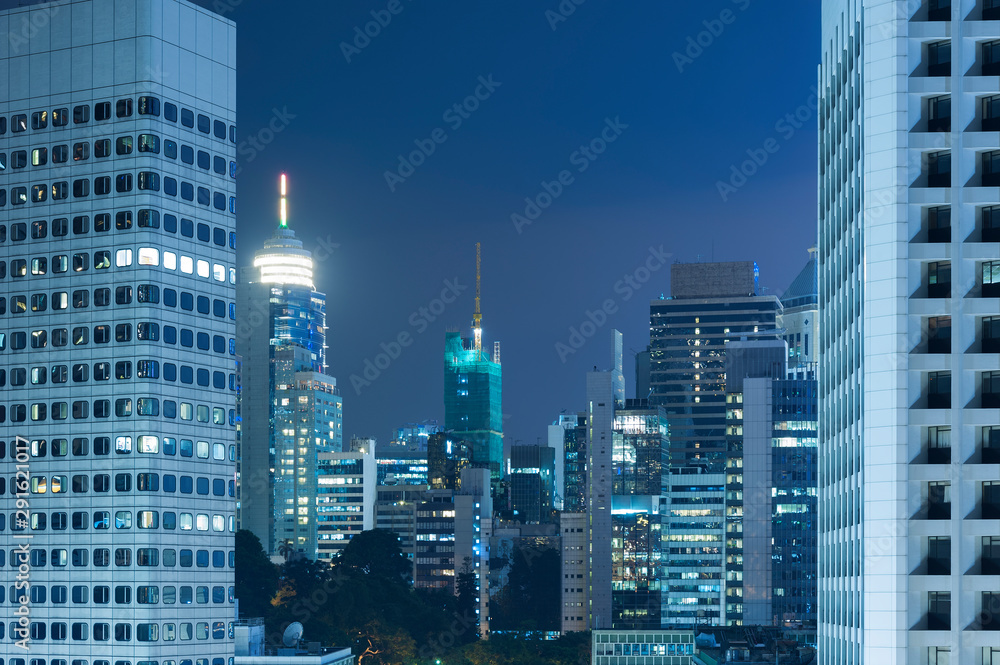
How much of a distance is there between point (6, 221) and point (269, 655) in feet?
214

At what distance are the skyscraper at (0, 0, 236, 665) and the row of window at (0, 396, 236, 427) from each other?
13 cm

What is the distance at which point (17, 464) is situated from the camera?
13288 cm

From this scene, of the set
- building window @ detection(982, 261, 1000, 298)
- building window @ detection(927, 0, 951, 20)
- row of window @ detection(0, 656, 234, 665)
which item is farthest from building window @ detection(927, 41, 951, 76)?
row of window @ detection(0, 656, 234, 665)

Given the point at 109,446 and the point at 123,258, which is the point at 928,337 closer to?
the point at 123,258

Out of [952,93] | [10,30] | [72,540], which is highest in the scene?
[10,30]

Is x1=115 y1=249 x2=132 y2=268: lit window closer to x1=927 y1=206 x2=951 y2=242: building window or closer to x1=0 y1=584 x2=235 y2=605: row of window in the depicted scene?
x1=0 y1=584 x2=235 y2=605: row of window

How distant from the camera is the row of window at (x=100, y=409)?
129 m

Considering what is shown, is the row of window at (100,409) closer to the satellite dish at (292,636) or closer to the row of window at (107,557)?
the row of window at (107,557)

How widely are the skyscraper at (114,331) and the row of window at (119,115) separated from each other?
0.60ft

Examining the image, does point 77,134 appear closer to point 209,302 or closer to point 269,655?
point 209,302

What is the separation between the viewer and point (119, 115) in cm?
13100

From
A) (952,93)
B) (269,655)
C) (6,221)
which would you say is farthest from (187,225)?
(952,93)

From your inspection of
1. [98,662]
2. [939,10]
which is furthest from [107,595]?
[939,10]

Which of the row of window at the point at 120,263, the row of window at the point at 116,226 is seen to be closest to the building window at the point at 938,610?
the row of window at the point at 120,263
